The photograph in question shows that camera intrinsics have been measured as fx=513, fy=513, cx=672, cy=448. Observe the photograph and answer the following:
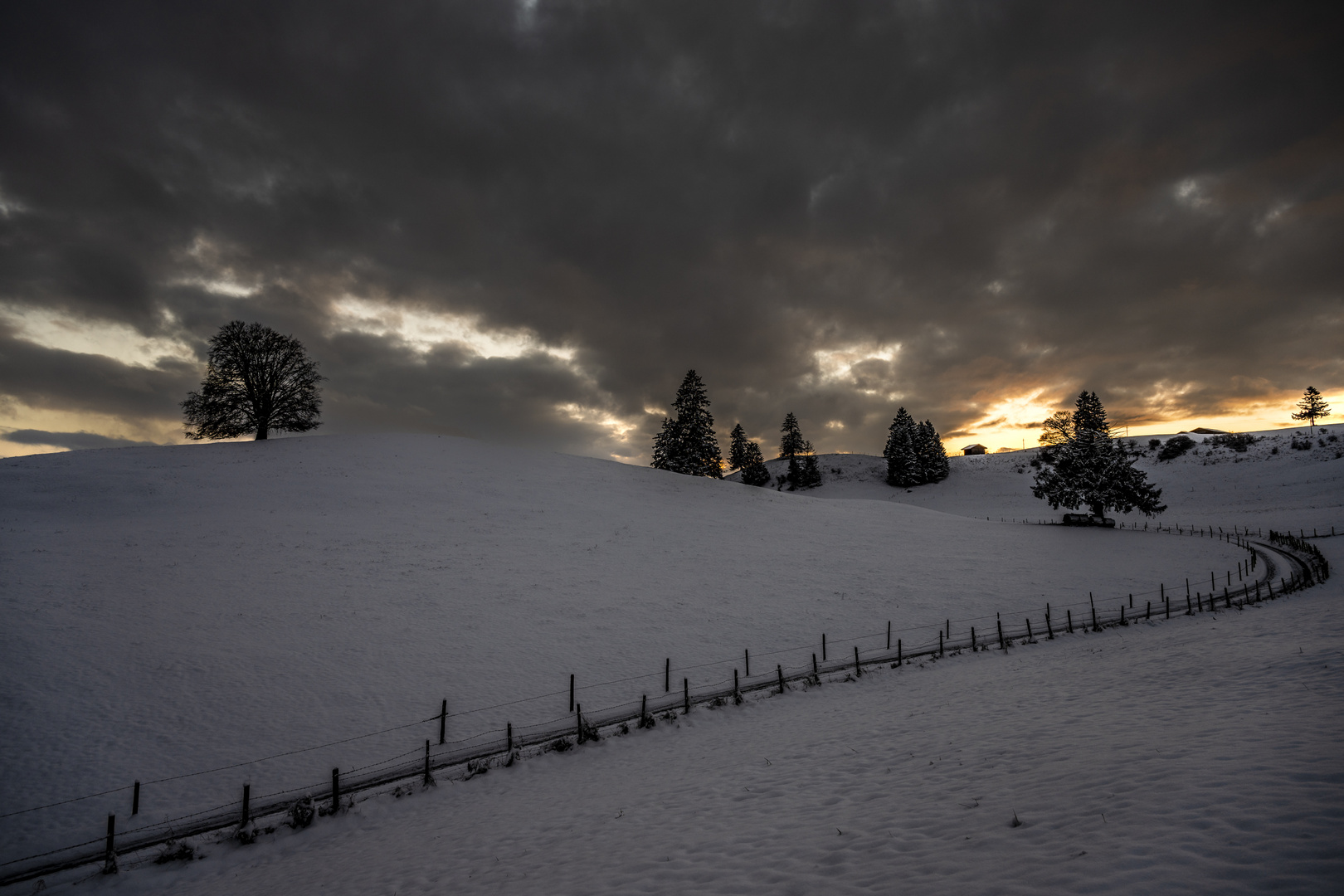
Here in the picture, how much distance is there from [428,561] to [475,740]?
15161 millimetres

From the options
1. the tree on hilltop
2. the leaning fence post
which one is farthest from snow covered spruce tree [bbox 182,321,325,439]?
the tree on hilltop

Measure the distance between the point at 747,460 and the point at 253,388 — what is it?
75.1 meters

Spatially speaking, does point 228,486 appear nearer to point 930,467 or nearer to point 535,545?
point 535,545

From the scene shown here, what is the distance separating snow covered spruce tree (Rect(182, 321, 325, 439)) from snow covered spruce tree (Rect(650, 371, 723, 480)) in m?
39.3

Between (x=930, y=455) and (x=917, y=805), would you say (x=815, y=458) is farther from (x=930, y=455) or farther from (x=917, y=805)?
(x=917, y=805)

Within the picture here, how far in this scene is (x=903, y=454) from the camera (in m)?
93.9

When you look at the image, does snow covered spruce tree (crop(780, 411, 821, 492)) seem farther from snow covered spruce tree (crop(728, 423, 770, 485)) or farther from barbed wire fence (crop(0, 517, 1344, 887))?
barbed wire fence (crop(0, 517, 1344, 887))

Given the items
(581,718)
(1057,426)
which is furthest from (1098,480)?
(581,718)

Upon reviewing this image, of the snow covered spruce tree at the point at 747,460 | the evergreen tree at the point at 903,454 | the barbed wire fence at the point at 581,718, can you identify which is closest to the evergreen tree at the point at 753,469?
the snow covered spruce tree at the point at 747,460

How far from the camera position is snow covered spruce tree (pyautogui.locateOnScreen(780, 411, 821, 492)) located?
98.4 m

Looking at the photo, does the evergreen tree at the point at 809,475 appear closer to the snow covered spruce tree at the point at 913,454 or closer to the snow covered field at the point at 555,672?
the snow covered spruce tree at the point at 913,454

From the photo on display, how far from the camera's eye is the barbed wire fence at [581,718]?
34.8 ft

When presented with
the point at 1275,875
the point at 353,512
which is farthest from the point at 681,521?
the point at 1275,875

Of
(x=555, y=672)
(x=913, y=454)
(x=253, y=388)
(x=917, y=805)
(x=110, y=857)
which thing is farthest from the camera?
(x=913, y=454)
